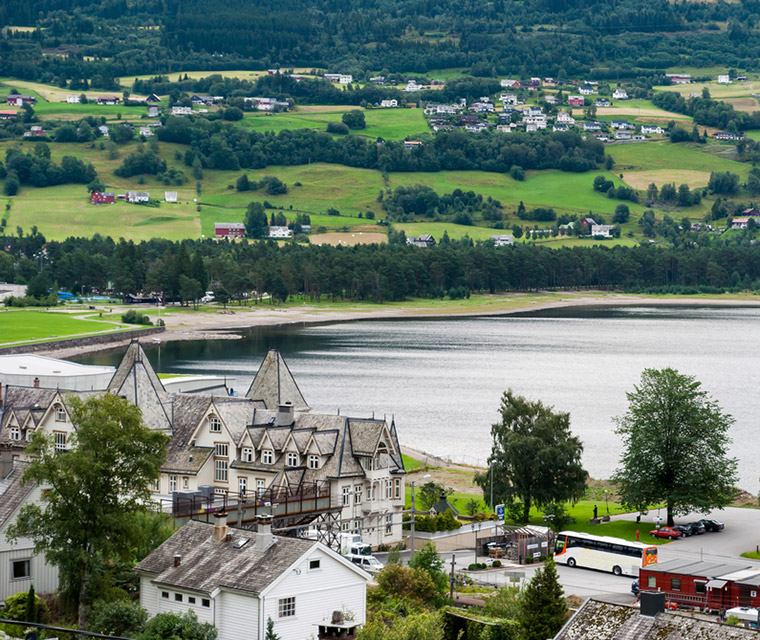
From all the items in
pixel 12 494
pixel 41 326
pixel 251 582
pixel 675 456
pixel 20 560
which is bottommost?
pixel 41 326

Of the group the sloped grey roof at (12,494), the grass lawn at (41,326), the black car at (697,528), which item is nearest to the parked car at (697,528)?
the black car at (697,528)

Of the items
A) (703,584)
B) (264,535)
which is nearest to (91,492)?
(264,535)

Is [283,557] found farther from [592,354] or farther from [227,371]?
[592,354]

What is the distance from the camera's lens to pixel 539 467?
6775 cm

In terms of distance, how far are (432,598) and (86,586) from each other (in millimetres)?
12128

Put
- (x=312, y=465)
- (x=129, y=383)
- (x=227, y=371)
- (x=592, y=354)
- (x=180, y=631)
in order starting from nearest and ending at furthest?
(x=180, y=631) → (x=312, y=465) → (x=129, y=383) → (x=227, y=371) → (x=592, y=354)

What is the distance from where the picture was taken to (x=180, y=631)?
123ft

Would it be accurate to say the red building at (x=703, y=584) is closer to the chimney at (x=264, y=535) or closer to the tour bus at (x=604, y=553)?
the tour bus at (x=604, y=553)

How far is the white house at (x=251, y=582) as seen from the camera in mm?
37688

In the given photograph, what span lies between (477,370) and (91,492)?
359 feet

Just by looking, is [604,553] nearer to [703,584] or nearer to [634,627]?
[703,584]

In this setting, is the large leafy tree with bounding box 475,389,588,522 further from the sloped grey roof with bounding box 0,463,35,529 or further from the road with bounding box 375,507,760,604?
the sloped grey roof with bounding box 0,463,35,529

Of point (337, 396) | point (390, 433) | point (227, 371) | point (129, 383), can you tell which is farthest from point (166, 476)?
point (227, 371)

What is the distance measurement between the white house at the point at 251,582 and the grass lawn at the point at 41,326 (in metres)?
122
